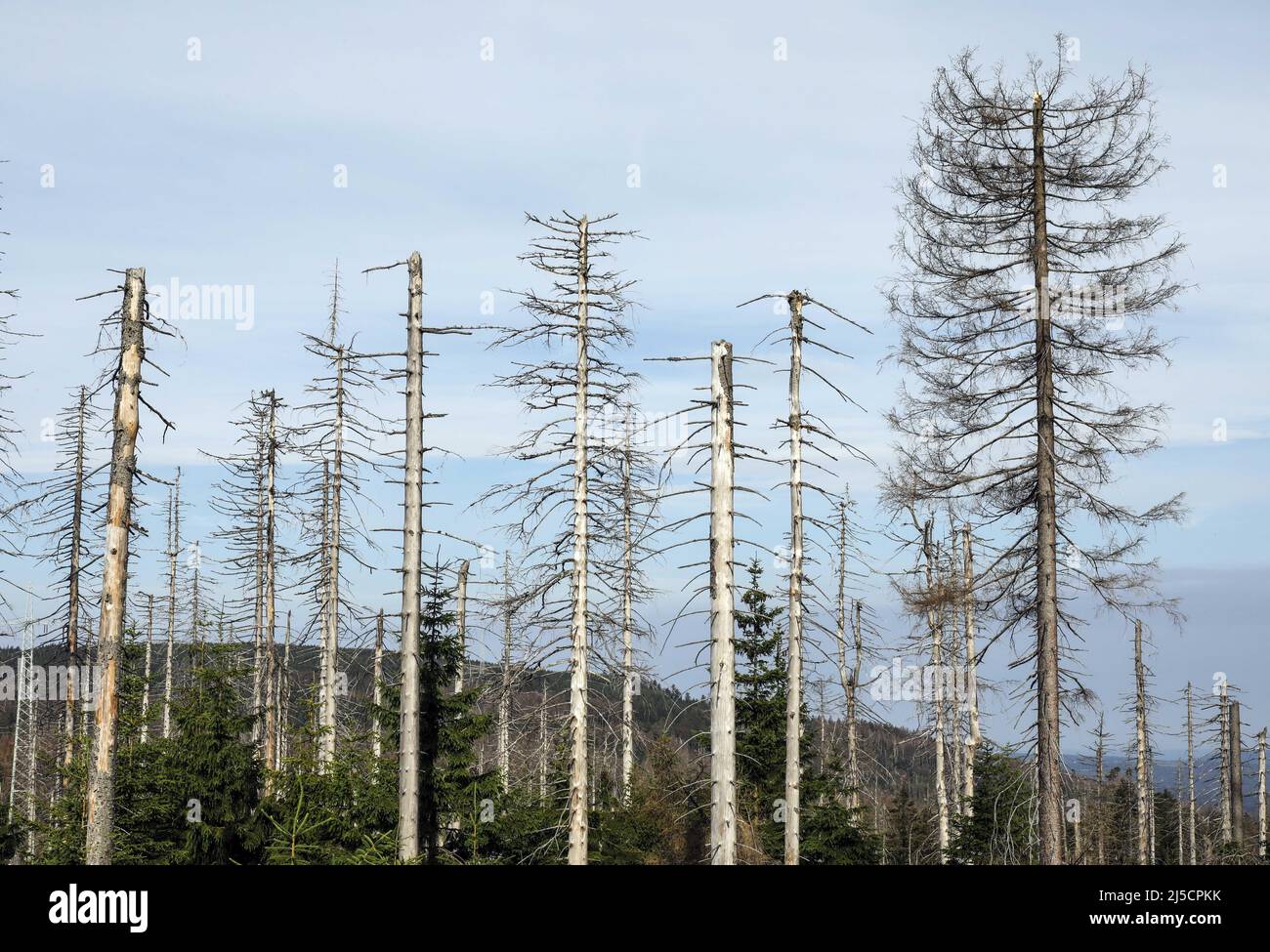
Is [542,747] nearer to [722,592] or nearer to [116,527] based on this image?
[722,592]

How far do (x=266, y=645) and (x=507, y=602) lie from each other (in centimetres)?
1622

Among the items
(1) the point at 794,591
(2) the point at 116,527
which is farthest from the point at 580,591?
(2) the point at 116,527

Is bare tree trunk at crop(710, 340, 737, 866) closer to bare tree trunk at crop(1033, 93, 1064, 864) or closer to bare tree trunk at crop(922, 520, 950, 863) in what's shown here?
bare tree trunk at crop(1033, 93, 1064, 864)

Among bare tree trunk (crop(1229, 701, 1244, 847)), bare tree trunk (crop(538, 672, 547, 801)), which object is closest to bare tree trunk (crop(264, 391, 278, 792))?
bare tree trunk (crop(538, 672, 547, 801))

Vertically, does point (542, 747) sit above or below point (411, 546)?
below

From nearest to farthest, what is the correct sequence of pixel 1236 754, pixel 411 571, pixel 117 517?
pixel 117 517 → pixel 411 571 → pixel 1236 754

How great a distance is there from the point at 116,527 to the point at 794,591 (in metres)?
11.8

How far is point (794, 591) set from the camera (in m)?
20.6

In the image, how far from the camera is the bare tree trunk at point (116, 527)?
1498 centimetres

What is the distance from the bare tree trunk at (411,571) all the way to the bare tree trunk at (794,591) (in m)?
6.93

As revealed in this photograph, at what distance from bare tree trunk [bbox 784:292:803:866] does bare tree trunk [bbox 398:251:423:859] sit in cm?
693

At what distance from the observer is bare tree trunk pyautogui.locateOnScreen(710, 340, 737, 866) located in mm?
16203
